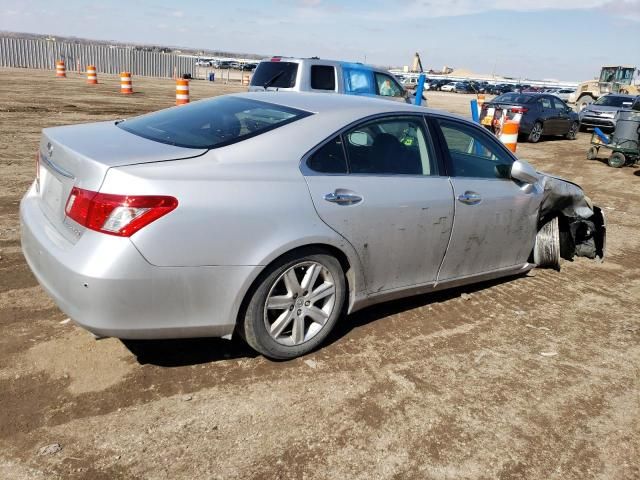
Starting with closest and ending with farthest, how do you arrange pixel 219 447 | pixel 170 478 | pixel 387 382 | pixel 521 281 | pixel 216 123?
pixel 170 478, pixel 219 447, pixel 387 382, pixel 216 123, pixel 521 281

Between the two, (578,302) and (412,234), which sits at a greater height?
(412,234)

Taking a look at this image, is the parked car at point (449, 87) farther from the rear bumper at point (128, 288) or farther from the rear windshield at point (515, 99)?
the rear bumper at point (128, 288)

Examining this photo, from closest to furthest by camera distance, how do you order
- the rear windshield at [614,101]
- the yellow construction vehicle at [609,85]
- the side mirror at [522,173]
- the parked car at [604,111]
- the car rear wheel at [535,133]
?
the side mirror at [522,173], the car rear wheel at [535,133], the parked car at [604,111], the rear windshield at [614,101], the yellow construction vehicle at [609,85]

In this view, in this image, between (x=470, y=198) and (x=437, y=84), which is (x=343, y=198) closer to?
(x=470, y=198)

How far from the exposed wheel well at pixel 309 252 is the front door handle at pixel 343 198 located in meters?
0.27

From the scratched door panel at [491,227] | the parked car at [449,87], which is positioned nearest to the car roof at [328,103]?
the scratched door panel at [491,227]

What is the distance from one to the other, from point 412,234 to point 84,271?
6.83 ft

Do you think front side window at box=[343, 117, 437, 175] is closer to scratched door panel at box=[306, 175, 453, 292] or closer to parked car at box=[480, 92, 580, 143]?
scratched door panel at box=[306, 175, 453, 292]

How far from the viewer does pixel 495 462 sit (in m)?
2.72

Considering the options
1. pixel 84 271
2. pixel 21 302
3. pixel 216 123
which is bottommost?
pixel 21 302

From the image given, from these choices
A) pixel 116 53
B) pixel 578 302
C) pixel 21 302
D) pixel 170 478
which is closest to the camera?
pixel 170 478

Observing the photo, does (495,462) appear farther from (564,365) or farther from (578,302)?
(578,302)

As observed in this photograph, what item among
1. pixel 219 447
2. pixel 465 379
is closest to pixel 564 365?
pixel 465 379

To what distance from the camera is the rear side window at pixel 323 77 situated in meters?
11.1
